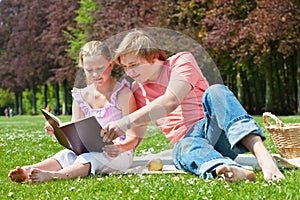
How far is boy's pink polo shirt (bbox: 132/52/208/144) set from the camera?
4934 millimetres

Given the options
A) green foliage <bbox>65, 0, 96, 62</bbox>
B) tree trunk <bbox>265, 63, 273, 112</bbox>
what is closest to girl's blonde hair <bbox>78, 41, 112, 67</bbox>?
tree trunk <bbox>265, 63, 273, 112</bbox>

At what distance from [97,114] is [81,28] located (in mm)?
38365

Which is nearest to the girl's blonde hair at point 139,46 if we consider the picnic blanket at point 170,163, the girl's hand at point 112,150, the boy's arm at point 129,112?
the boy's arm at point 129,112

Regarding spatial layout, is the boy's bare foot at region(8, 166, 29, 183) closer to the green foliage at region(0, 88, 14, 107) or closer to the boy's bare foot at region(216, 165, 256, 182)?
the boy's bare foot at region(216, 165, 256, 182)

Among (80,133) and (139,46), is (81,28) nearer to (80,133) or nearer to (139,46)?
(80,133)

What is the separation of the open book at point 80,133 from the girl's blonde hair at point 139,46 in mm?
643

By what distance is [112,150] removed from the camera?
518 centimetres

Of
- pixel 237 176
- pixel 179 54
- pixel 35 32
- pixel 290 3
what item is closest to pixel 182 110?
pixel 179 54

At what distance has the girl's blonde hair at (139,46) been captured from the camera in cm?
486

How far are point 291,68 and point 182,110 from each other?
30.2 metres

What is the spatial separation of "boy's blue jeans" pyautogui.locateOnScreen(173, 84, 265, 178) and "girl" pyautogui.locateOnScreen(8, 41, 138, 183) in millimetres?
521

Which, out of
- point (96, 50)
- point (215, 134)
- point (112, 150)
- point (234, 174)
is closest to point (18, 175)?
point (112, 150)

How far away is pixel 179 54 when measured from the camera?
16.3 feet

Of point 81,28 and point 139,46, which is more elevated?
point 139,46
